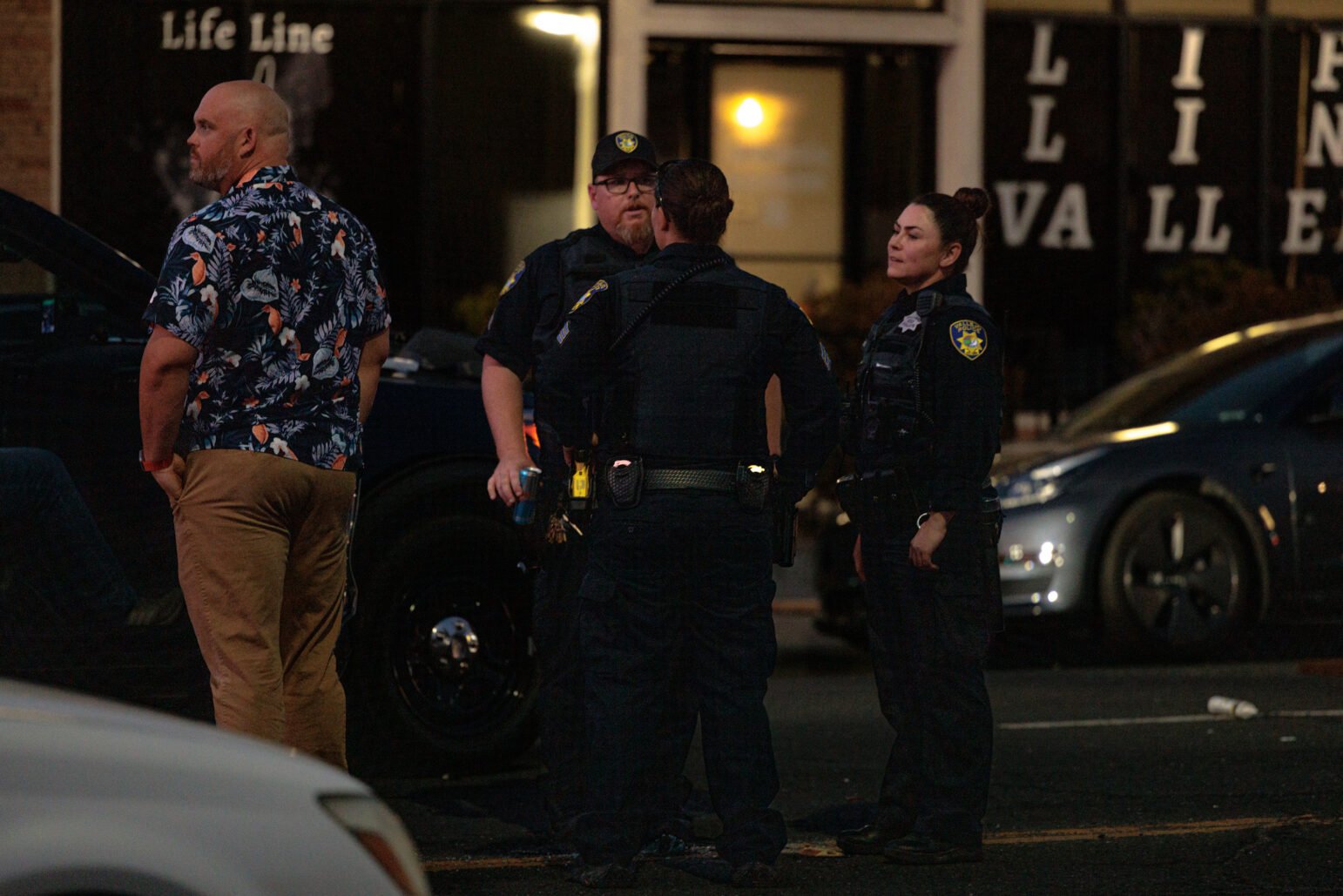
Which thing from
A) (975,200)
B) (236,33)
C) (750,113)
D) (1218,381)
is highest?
(236,33)

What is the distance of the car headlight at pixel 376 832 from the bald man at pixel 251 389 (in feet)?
6.42

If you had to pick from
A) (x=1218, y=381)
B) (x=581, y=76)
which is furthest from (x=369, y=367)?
(x=581, y=76)

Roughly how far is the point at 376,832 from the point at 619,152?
10.0ft

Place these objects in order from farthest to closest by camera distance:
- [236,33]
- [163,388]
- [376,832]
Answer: [236,33]
[163,388]
[376,832]

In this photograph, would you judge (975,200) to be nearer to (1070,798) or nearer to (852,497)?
(852,497)

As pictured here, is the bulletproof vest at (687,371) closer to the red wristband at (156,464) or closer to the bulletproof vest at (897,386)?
the bulletproof vest at (897,386)

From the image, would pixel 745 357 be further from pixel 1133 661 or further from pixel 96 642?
pixel 1133 661

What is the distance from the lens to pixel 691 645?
5434 millimetres

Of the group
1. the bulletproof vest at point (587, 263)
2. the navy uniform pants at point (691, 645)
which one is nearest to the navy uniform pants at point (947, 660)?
the navy uniform pants at point (691, 645)

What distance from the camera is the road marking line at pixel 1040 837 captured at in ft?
19.0

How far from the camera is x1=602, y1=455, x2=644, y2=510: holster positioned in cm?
530

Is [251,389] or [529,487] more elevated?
[251,389]

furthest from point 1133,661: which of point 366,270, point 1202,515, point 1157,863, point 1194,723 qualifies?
point 366,270

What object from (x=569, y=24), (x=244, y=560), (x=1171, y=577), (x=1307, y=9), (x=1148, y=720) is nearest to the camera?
(x=244, y=560)
